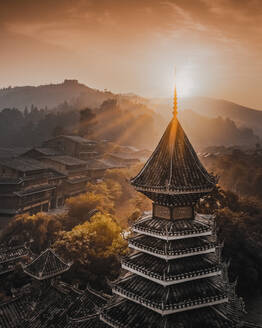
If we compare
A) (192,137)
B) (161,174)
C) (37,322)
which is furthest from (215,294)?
(192,137)

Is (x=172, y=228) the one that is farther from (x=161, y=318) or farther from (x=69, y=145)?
(x=69, y=145)

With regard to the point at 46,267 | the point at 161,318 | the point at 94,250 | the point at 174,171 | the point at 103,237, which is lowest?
the point at 94,250

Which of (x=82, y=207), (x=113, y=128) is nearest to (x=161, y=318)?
(x=82, y=207)

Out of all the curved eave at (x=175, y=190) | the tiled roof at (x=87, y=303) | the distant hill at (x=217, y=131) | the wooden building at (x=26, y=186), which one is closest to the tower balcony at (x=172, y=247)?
the curved eave at (x=175, y=190)

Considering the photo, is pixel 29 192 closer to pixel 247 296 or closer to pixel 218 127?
pixel 247 296

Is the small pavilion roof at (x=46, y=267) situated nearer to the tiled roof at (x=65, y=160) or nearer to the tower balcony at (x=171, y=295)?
the tower balcony at (x=171, y=295)
